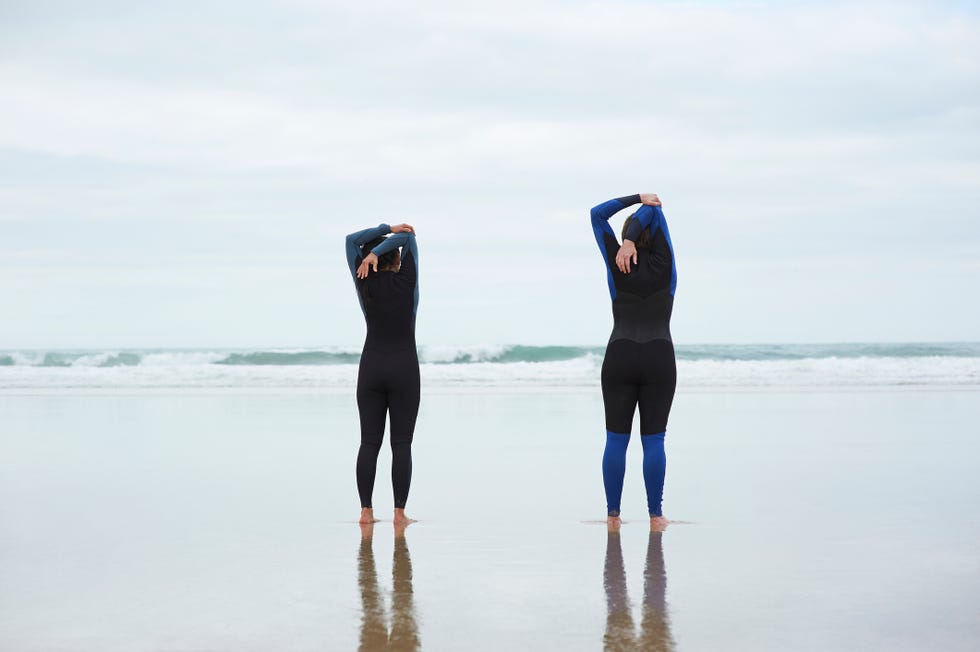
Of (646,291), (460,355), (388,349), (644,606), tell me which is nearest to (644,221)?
(646,291)

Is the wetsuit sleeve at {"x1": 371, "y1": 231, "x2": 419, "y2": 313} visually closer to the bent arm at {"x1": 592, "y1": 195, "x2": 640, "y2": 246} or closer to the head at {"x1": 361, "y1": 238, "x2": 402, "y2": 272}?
the head at {"x1": 361, "y1": 238, "x2": 402, "y2": 272}

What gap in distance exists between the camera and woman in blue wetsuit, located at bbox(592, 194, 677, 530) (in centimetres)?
597

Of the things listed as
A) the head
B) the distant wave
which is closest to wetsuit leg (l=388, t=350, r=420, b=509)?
the head

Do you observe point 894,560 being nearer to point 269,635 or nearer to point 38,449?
point 269,635

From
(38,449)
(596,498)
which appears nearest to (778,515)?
(596,498)

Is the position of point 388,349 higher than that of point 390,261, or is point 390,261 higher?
point 390,261

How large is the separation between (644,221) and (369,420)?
2.05 m

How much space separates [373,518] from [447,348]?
107ft

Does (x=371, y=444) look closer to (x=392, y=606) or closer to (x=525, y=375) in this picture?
(x=392, y=606)

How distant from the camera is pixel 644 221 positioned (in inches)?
234

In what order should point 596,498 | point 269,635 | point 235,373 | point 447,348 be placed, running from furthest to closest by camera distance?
point 447,348 → point 235,373 → point 596,498 → point 269,635

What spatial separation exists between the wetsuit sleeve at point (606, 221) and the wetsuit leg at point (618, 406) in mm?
407

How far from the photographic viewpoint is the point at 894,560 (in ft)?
16.1

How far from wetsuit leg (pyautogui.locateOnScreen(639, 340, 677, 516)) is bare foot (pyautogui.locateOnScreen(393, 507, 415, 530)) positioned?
4.70ft
